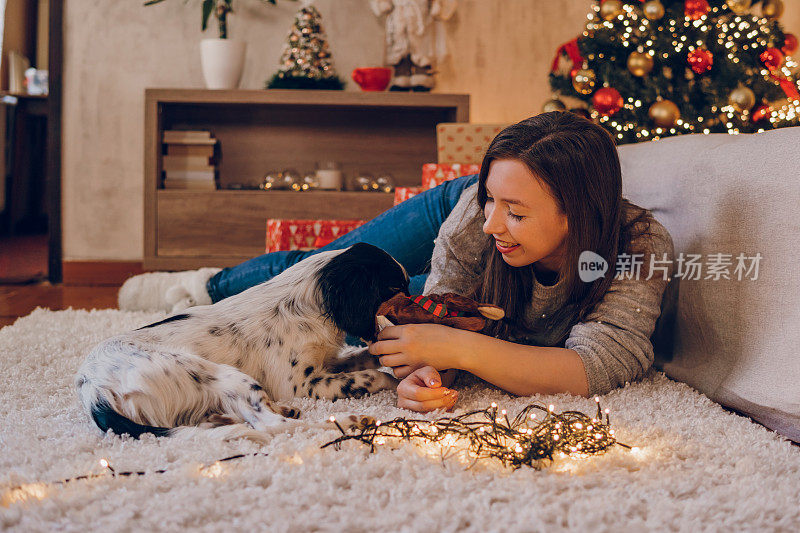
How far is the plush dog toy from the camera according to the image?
1.54m

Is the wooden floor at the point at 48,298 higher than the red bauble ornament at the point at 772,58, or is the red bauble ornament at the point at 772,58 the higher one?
the red bauble ornament at the point at 772,58

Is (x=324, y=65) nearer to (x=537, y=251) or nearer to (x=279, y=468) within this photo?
(x=537, y=251)

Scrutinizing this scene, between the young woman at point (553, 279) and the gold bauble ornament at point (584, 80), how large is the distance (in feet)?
7.71

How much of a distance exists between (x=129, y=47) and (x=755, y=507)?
4.74 m

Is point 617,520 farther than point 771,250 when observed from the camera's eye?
No

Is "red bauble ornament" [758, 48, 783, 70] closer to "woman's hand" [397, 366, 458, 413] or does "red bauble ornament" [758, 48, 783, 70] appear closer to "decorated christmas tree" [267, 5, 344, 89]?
"decorated christmas tree" [267, 5, 344, 89]

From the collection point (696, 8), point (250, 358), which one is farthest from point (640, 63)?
point (250, 358)

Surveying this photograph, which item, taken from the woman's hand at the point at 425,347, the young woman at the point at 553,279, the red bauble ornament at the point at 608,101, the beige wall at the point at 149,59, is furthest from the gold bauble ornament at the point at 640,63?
the woman's hand at the point at 425,347

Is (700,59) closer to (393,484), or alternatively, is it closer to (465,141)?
(465,141)

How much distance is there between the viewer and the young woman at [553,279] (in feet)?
4.80

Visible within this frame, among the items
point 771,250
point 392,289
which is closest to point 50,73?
point 392,289

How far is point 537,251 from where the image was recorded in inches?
59.6

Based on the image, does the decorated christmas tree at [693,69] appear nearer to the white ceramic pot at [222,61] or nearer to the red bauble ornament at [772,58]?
the red bauble ornament at [772,58]

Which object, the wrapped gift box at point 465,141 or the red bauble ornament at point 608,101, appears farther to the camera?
the red bauble ornament at point 608,101
